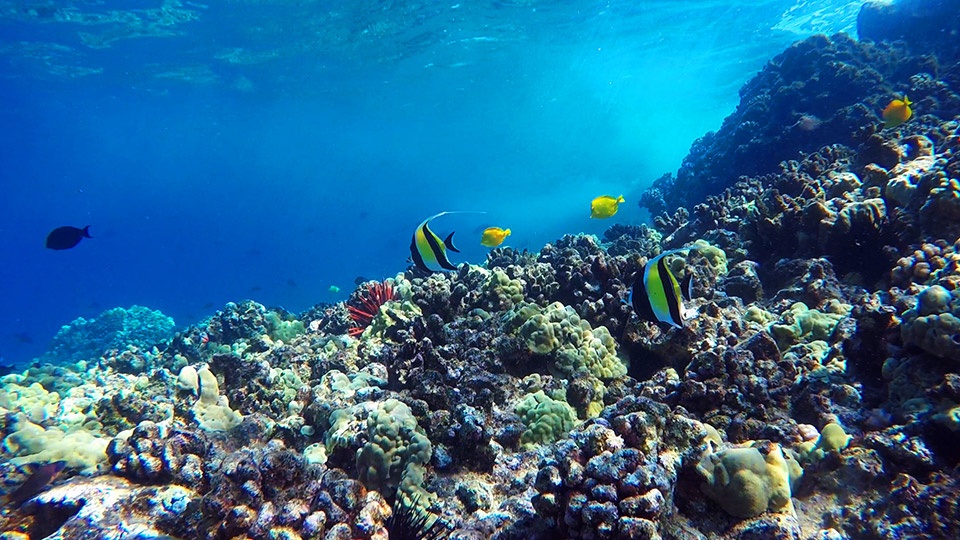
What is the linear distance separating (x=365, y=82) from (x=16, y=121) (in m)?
31.4

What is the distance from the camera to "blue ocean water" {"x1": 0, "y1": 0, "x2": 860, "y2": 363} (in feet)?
86.8

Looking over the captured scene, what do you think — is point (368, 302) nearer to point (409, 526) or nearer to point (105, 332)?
point (409, 526)

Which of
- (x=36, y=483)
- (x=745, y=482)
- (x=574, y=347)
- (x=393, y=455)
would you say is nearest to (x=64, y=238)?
(x=36, y=483)

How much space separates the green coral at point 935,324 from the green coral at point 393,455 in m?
3.63

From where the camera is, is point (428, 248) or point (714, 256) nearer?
point (428, 248)

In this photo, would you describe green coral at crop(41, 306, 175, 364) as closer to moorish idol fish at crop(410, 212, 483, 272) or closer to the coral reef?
the coral reef

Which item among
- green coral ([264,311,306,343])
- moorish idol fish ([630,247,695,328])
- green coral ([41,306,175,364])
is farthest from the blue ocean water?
moorish idol fish ([630,247,695,328])

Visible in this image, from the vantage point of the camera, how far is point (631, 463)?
7.66 ft

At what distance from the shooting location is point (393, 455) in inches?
137

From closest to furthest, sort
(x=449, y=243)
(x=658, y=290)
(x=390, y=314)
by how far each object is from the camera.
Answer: (x=658, y=290)
(x=449, y=243)
(x=390, y=314)

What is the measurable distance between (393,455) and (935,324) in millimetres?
3926

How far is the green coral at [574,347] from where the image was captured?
454 centimetres

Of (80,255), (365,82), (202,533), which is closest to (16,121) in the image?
(365,82)

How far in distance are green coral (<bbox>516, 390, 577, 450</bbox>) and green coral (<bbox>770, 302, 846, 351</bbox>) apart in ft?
7.92
